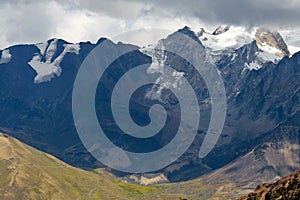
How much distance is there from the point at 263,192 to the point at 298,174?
58.0ft

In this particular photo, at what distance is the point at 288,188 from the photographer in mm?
173250

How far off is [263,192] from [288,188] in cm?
2074

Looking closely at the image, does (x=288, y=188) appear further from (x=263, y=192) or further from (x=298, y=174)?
(x=263, y=192)

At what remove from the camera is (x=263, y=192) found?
193m

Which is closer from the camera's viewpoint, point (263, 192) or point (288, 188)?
point (288, 188)

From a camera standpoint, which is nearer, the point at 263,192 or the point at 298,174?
the point at 298,174

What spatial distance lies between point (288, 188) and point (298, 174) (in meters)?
8.26

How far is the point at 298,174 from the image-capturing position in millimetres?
179375

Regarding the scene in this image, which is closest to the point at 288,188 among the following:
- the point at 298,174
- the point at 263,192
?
the point at 298,174
